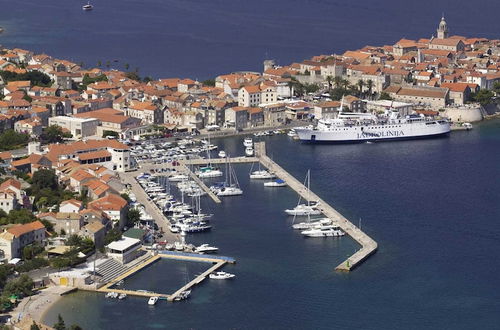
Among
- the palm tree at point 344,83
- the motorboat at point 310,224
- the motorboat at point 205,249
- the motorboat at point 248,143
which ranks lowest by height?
the motorboat at point 205,249

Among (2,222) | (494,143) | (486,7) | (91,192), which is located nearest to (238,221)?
(91,192)

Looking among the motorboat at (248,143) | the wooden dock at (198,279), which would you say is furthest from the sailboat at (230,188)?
the wooden dock at (198,279)

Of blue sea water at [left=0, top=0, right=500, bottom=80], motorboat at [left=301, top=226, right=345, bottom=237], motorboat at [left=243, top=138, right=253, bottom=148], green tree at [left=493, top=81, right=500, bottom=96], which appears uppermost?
blue sea water at [left=0, top=0, right=500, bottom=80]

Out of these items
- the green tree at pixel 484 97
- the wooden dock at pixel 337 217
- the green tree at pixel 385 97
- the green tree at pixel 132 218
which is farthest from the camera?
the green tree at pixel 385 97

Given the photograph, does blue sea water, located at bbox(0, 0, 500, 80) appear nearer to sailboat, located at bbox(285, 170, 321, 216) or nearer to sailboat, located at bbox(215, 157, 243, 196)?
sailboat, located at bbox(215, 157, 243, 196)

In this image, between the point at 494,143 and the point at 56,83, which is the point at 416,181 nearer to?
the point at 494,143

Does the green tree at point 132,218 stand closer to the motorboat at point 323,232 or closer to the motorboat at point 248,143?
the motorboat at point 323,232

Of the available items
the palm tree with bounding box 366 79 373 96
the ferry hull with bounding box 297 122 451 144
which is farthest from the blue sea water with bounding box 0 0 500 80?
the ferry hull with bounding box 297 122 451 144
